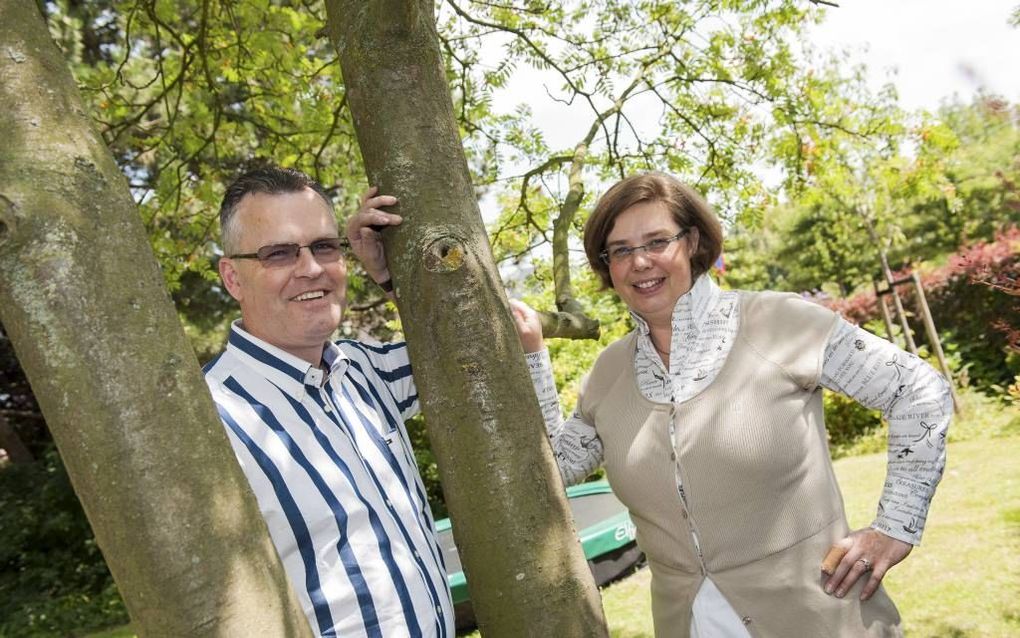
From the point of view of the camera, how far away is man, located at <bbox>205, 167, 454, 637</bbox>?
5.58 ft

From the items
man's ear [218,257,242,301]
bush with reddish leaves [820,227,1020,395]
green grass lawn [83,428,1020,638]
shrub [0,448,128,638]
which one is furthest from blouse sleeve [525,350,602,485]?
bush with reddish leaves [820,227,1020,395]

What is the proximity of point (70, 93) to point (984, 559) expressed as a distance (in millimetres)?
6154

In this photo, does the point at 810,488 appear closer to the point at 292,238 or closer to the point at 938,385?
the point at 938,385

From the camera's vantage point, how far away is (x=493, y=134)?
5.74 meters

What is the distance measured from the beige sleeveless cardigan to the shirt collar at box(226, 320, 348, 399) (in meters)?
0.96

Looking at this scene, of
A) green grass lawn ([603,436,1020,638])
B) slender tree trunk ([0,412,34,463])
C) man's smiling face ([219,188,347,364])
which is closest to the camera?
man's smiling face ([219,188,347,364])

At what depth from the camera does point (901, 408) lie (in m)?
2.14

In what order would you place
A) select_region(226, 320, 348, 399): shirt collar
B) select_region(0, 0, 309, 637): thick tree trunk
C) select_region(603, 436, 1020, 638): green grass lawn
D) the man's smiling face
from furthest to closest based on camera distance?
select_region(603, 436, 1020, 638): green grass lawn
the man's smiling face
select_region(226, 320, 348, 399): shirt collar
select_region(0, 0, 309, 637): thick tree trunk

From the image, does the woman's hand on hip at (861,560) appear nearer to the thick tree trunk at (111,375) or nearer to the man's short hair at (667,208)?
the man's short hair at (667,208)

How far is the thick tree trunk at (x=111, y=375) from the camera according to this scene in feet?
3.40

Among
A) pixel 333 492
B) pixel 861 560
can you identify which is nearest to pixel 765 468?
pixel 861 560

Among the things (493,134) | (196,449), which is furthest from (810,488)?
(493,134)

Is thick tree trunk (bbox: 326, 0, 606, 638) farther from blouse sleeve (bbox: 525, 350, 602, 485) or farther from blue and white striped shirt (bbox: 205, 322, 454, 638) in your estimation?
blouse sleeve (bbox: 525, 350, 602, 485)

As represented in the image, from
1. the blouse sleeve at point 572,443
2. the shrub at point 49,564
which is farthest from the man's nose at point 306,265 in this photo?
the shrub at point 49,564
